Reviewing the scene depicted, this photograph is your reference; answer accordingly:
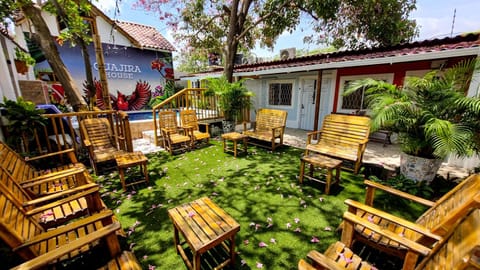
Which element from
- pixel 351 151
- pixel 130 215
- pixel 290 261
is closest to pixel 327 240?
pixel 290 261

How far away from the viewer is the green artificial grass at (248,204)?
2.26m

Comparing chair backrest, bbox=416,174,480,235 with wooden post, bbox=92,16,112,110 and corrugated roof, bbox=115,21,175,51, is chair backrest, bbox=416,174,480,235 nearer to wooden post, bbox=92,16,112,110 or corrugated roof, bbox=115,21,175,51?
wooden post, bbox=92,16,112,110

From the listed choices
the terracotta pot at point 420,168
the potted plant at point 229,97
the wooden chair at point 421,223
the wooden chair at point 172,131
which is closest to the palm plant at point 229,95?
the potted plant at point 229,97

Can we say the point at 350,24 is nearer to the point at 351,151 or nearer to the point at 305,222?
the point at 351,151

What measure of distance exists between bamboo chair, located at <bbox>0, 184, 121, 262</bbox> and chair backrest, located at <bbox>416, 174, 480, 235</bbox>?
8.40ft

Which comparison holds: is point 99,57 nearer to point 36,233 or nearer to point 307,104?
point 36,233

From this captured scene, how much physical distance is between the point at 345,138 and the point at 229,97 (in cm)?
406

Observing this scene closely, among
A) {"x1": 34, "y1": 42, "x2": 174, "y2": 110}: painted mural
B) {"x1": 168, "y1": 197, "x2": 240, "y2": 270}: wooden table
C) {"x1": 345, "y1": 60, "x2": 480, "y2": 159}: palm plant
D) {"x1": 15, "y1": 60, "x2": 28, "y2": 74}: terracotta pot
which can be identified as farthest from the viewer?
{"x1": 34, "y1": 42, "x2": 174, "y2": 110}: painted mural

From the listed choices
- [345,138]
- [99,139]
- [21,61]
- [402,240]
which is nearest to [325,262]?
[402,240]

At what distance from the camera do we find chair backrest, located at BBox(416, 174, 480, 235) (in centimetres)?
141

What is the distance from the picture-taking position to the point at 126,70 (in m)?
10.6

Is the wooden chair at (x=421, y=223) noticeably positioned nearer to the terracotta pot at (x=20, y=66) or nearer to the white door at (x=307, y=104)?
the white door at (x=307, y=104)

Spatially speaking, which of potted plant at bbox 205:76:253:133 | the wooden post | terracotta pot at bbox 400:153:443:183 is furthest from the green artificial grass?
potted plant at bbox 205:76:253:133

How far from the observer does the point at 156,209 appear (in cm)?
306
